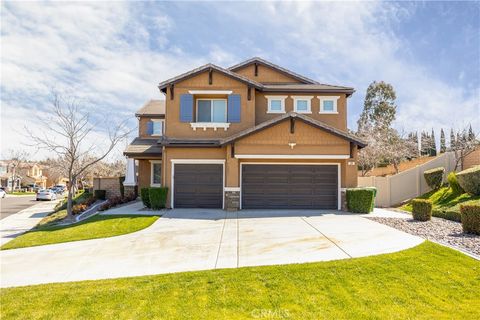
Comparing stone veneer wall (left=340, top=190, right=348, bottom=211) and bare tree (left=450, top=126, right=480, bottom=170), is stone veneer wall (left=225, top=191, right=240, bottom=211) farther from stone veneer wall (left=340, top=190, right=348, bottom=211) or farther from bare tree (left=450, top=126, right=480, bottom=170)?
bare tree (left=450, top=126, right=480, bottom=170)

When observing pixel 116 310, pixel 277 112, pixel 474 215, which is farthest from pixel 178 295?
pixel 277 112

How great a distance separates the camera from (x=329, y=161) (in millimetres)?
16125

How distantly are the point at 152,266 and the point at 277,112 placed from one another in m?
12.5

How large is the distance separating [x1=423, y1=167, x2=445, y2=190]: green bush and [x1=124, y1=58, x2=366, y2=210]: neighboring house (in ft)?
21.2

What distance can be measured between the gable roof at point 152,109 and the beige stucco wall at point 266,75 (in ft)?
20.3

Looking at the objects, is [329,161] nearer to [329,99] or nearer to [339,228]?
[329,99]

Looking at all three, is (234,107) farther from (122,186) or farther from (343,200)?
(122,186)

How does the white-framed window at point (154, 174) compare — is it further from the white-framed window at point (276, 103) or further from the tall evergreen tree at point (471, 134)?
the tall evergreen tree at point (471, 134)

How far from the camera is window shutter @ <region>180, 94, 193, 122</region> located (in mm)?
17031

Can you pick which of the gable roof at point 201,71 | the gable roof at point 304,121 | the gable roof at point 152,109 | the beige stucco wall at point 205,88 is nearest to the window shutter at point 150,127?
the gable roof at point 152,109

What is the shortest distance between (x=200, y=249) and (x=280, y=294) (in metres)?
3.59

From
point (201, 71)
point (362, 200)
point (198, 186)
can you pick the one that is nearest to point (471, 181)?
point (362, 200)

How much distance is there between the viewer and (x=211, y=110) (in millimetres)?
17625

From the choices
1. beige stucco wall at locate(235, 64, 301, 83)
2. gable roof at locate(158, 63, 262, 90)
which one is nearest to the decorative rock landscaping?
gable roof at locate(158, 63, 262, 90)
